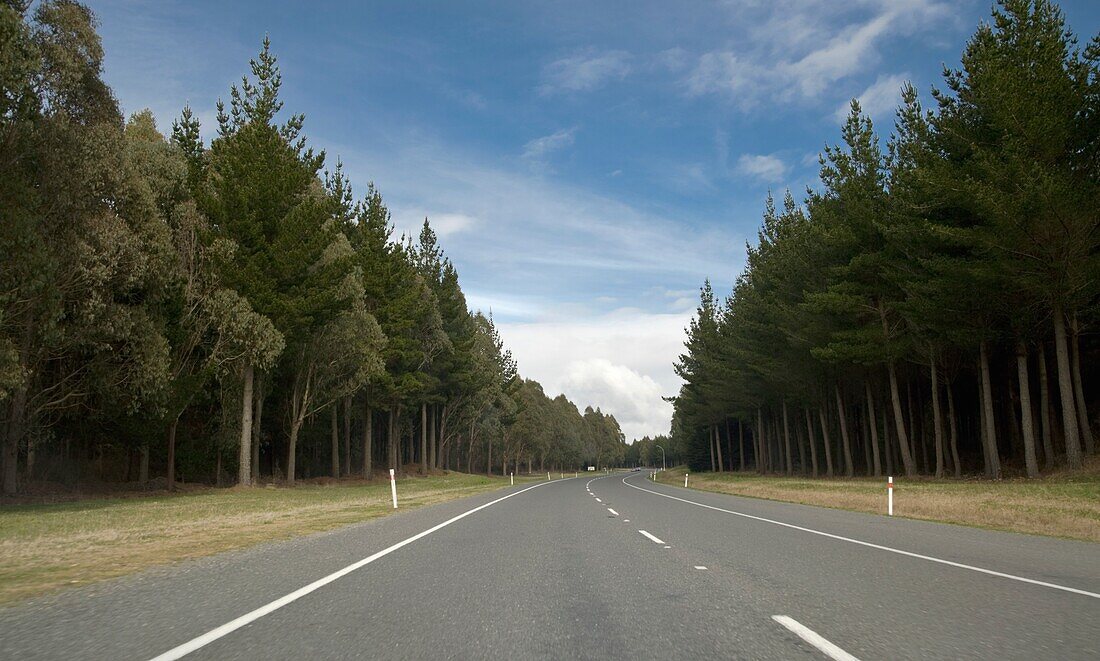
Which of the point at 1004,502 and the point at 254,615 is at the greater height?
the point at 254,615

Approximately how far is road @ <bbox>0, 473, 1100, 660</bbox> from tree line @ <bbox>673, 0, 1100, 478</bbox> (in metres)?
16.1

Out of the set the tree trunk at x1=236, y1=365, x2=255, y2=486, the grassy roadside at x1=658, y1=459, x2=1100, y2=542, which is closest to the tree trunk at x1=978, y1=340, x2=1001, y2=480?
the grassy roadside at x1=658, y1=459, x2=1100, y2=542

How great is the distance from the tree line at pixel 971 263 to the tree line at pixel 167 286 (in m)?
24.3

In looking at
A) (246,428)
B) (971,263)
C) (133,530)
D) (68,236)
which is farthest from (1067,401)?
(68,236)

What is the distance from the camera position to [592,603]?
650 cm

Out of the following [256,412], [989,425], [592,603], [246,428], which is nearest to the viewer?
[592,603]

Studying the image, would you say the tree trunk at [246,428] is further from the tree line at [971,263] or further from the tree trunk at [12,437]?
the tree line at [971,263]

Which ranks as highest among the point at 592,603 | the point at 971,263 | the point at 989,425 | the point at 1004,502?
the point at 971,263

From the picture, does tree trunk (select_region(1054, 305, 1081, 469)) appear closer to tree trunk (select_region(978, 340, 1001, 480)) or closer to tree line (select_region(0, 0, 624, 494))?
tree trunk (select_region(978, 340, 1001, 480))

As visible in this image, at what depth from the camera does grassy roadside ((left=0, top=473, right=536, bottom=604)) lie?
9.11 m

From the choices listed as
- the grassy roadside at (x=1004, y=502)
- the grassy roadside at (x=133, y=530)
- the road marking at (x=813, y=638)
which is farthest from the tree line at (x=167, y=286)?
the grassy roadside at (x=1004, y=502)

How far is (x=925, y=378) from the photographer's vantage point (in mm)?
43719

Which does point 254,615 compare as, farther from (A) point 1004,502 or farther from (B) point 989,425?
(B) point 989,425

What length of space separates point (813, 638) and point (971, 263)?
24.6 m
